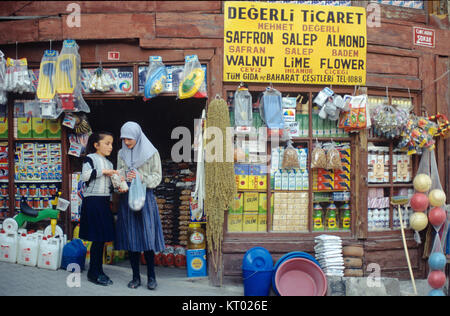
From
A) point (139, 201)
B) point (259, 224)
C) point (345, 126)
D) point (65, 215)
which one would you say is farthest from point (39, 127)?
point (345, 126)

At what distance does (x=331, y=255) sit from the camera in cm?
568

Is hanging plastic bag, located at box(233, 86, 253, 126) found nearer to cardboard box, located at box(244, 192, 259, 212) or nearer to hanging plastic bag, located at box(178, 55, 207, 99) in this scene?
hanging plastic bag, located at box(178, 55, 207, 99)

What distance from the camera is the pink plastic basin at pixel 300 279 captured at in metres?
5.24

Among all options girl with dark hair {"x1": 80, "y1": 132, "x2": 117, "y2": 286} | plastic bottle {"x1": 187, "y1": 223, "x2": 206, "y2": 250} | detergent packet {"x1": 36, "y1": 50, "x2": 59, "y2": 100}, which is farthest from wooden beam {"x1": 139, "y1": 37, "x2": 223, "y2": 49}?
plastic bottle {"x1": 187, "y1": 223, "x2": 206, "y2": 250}

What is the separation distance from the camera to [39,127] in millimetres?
6379

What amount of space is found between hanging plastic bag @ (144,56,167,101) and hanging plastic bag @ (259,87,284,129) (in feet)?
4.96

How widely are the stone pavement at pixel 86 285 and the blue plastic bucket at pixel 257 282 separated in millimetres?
366

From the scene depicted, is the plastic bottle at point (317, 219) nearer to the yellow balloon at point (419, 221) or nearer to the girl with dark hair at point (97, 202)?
the yellow balloon at point (419, 221)

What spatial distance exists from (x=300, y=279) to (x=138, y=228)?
2.26 metres

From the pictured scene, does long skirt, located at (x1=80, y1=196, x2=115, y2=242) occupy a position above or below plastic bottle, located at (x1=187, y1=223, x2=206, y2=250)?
above

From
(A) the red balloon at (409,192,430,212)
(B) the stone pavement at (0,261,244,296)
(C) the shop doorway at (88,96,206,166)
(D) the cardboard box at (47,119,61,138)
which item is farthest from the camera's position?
(C) the shop doorway at (88,96,206,166)

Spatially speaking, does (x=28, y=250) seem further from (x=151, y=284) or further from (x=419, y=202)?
(x=419, y=202)

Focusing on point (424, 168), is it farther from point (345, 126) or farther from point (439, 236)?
point (345, 126)

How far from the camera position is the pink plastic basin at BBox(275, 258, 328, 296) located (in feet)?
17.2
